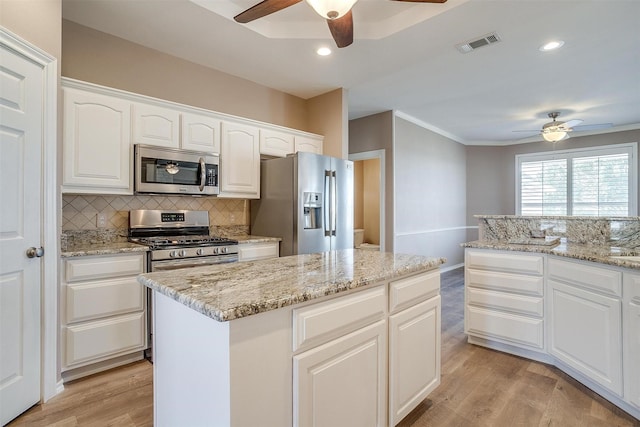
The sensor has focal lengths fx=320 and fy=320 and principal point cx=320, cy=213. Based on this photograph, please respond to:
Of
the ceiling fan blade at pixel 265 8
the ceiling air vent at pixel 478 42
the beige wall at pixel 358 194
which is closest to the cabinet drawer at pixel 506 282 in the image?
the ceiling air vent at pixel 478 42

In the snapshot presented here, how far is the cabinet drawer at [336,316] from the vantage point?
1139mm

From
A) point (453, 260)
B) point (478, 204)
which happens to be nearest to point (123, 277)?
point (453, 260)

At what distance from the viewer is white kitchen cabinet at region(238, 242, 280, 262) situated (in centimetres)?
307

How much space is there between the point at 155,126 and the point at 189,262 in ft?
3.98

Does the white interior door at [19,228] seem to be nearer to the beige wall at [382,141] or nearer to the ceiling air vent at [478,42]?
the ceiling air vent at [478,42]

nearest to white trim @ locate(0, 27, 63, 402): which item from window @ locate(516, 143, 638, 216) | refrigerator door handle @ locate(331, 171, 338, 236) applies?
refrigerator door handle @ locate(331, 171, 338, 236)

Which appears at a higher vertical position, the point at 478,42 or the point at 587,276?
the point at 478,42

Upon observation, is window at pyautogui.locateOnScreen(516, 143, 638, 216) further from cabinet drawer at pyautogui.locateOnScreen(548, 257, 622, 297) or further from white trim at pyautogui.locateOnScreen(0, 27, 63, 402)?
white trim at pyautogui.locateOnScreen(0, 27, 63, 402)

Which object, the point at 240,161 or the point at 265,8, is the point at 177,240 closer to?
the point at 240,161

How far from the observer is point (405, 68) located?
336 centimetres

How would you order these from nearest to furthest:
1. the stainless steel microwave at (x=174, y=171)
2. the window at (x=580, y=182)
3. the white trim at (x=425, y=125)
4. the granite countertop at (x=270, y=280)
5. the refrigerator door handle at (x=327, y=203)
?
the granite countertop at (x=270, y=280) → the stainless steel microwave at (x=174, y=171) → the refrigerator door handle at (x=327, y=203) → the white trim at (x=425, y=125) → the window at (x=580, y=182)

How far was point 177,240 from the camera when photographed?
275cm

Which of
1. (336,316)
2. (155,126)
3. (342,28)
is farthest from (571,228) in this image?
(155,126)

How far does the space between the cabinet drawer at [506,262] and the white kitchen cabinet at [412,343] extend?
1076mm
